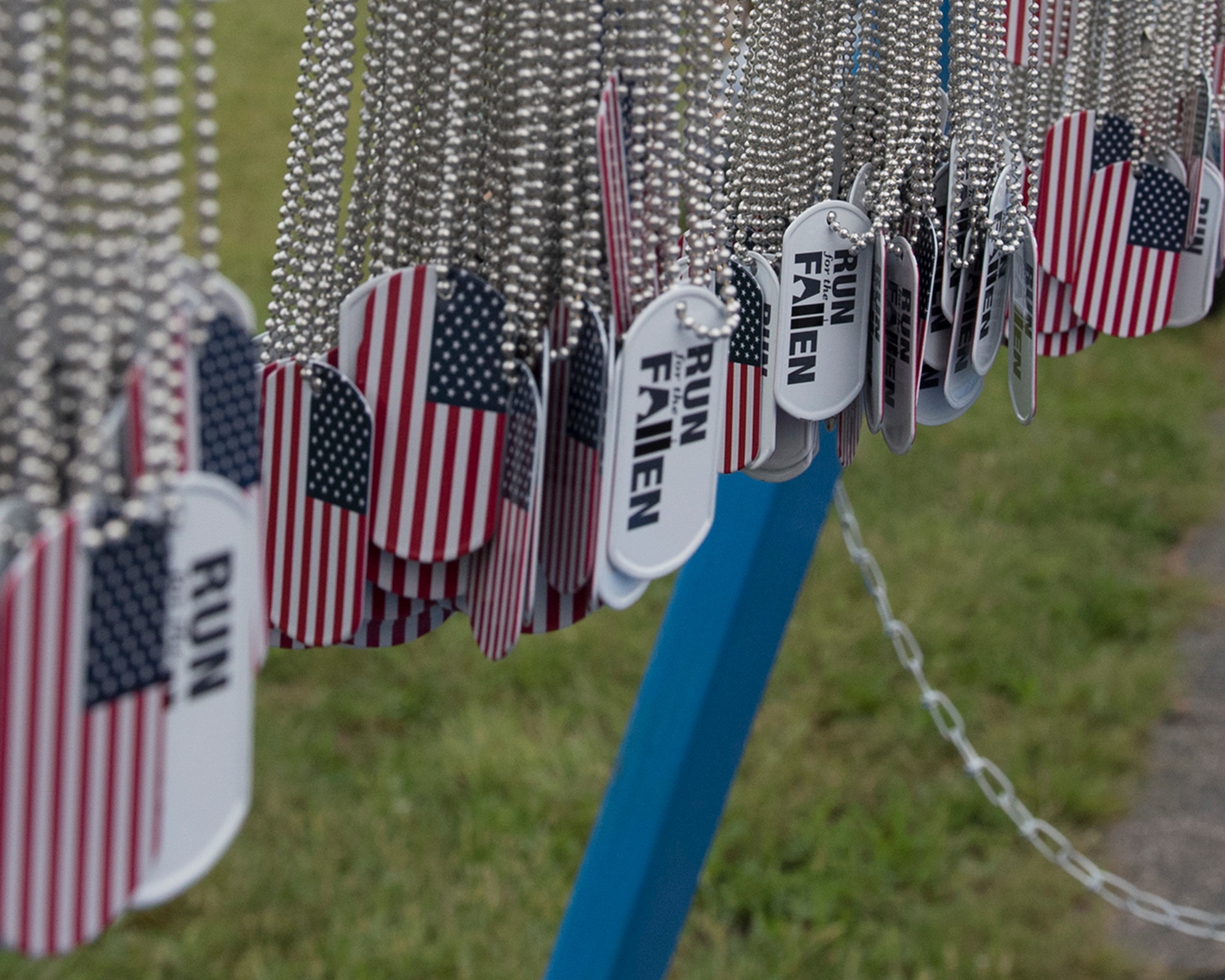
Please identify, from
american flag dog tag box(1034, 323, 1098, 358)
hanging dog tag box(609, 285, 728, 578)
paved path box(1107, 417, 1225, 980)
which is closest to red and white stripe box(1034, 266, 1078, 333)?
american flag dog tag box(1034, 323, 1098, 358)

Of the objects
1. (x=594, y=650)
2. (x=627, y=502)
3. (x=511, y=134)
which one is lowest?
(x=594, y=650)

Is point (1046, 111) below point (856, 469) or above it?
above

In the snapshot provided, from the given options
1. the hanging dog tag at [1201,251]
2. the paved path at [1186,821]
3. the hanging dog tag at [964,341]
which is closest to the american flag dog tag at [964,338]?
the hanging dog tag at [964,341]

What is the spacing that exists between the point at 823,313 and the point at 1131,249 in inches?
11.7

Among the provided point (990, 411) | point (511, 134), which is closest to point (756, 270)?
point (511, 134)

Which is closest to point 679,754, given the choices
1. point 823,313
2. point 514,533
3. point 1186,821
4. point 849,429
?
point 849,429

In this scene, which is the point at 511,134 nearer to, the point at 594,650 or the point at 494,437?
the point at 494,437

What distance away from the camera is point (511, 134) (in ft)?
1.64

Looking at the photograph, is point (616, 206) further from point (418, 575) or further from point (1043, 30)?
point (1043, 30)

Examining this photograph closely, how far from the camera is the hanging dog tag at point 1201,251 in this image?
2.92ft

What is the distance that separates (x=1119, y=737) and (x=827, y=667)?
52 centimetres

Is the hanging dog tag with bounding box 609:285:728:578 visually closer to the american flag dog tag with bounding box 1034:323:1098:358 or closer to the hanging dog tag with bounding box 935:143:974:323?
the hanging dog tag with bounding box 935:143:974:323

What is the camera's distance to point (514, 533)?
493 mm

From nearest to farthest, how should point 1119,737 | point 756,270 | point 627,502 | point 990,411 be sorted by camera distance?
1. point 627,502
2. point 756,270
3. point 1119,737
4. point 990,411
